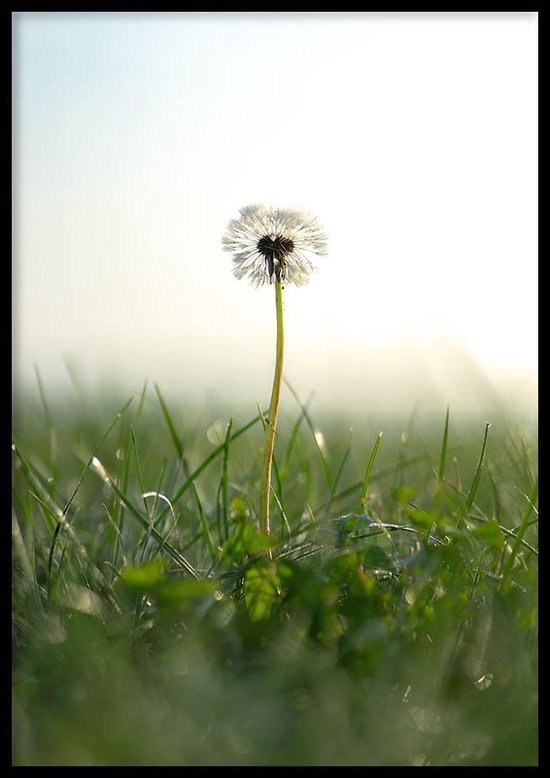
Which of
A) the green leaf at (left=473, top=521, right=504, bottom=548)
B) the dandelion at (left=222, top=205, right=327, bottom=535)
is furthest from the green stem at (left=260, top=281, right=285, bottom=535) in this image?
the green leaf at (left=473, top=521, right=504, bottom=548)

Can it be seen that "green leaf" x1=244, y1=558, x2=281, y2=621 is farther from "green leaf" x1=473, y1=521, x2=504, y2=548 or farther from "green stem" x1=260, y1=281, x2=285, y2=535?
"green leaf" x1=473, y1=521, x2=504, y2=548

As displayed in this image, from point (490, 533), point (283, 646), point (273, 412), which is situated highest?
point (273, 412)

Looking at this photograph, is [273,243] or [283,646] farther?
[273,243]

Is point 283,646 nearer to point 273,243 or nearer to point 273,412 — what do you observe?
point 273,412

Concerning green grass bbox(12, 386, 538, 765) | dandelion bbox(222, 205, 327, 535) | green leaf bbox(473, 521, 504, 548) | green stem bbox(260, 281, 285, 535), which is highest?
dandelion bbox(222, 205, 327, 535)

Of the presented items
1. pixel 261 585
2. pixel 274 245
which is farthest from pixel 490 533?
pixel 274 245

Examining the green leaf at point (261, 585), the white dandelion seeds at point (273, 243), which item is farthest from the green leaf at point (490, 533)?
the white dandelion seeds at point (273, 243)

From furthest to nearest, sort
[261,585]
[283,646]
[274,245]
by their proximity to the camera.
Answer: [274,245] → [261,585] → [283,646]

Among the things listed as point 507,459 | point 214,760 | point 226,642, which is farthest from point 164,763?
point 507,459

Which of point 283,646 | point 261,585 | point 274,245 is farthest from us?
point 274,245
